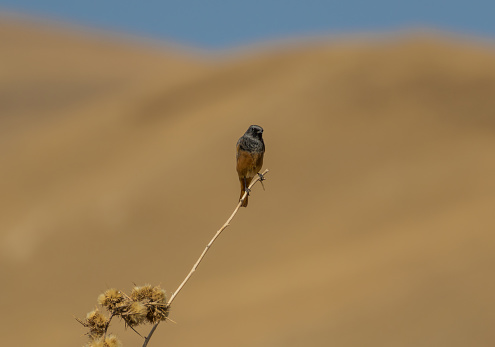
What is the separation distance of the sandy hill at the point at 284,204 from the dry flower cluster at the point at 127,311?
2180 centimetres

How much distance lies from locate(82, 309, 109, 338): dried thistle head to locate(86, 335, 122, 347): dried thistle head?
6 cm

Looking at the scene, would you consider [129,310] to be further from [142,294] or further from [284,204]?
[284,204]

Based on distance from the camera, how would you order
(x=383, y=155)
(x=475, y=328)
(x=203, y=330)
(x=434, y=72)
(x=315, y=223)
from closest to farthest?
(x=475, y=328) → (x=203, y=330) → (x=315, y=223) → (x=383, y=155) → (x=434, y=72)

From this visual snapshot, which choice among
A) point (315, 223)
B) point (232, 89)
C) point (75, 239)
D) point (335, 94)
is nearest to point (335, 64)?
point (335, 94)

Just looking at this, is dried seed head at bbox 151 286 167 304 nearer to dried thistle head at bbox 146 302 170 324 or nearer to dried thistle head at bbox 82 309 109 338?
dried thistle head at bbox 146 302 170 324

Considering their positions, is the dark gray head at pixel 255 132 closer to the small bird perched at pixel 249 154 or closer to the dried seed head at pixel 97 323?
the small bird perched at pixel 249 154

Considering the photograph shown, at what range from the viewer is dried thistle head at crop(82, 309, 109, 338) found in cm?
321

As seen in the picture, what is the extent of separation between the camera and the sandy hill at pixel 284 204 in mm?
27984

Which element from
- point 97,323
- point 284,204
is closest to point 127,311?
point 97,323

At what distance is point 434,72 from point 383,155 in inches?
Result: 318

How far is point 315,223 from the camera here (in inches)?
1419

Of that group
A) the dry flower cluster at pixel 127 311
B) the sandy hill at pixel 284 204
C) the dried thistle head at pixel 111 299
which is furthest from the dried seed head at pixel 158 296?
the sandy hill at pixel 284 204

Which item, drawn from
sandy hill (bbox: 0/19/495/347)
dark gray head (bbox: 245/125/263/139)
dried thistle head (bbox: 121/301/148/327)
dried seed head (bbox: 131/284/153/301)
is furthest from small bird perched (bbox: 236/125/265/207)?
sandy hill (bbox: 0/19/495/347)

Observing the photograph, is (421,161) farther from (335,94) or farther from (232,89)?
(232,89)
